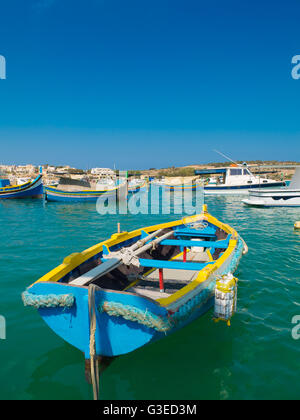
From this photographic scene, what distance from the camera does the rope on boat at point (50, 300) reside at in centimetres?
369

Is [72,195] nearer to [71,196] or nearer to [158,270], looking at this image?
[71,196]

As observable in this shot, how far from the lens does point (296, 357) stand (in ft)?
15.6

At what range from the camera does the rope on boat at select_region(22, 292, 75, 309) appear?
12.1 feet

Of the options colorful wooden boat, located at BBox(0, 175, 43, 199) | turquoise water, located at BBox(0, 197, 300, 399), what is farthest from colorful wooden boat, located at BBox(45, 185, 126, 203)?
turquoise water, located at BBox(0, 197, 300, 399)

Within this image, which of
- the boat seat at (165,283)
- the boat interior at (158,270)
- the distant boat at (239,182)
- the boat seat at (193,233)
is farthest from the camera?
the distant boat at (239,182)

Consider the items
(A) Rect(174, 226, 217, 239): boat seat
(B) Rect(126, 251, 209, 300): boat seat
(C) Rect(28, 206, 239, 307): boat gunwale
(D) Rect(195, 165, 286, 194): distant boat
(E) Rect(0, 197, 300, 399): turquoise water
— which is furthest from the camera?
(D) Rect(195, 165, 286, 194): distant boat

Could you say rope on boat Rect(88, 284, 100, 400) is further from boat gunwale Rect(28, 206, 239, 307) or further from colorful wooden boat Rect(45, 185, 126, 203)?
colorful wooden boat Rect(45, 185, 126, 203)

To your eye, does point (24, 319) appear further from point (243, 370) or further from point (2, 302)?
point (243, 370)

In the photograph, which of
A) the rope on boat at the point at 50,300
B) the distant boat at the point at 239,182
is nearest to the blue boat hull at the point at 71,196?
the distant boat at the point at 239,182

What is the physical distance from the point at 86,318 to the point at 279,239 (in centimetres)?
1215

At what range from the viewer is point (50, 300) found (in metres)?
3.77

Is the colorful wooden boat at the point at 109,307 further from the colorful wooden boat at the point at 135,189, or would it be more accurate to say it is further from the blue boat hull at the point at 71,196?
the colorful wooden boat at the point at 135,189

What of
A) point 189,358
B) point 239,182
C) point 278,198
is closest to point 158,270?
point 189,358
